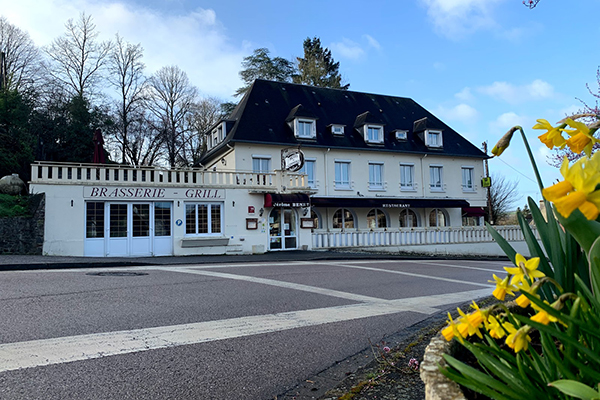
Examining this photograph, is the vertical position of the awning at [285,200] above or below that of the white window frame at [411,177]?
below

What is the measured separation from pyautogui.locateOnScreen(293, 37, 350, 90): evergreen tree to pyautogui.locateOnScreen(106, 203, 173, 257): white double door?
30130 mm

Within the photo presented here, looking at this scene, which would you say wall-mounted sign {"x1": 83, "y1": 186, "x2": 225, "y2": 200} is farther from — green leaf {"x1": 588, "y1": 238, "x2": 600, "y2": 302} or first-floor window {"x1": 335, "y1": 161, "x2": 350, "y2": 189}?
green leaf {"x1": 588, "y1": 238, "x2": 600, "y2": 302}

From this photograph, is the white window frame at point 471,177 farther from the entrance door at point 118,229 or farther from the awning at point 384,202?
the entrance door at point 118,229

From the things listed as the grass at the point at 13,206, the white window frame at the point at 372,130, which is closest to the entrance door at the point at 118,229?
the grass at the point at 13,206

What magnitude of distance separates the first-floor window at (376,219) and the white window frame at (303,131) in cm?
662

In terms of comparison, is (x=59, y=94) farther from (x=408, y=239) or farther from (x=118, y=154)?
(x=408, y=239)

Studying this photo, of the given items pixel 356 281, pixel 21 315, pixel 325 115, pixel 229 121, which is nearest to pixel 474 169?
pixel 325 115

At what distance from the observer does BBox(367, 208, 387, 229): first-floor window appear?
29.8 m

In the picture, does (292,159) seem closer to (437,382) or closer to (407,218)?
(407,218)

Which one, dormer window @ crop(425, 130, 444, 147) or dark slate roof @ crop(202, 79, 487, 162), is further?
dormer window @ crop(425, 130, 444, 147)

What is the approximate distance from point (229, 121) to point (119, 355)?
24897 mm

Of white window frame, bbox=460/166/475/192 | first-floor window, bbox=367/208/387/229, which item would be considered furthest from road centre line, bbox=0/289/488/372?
white window frame, bbox=460/166/475/192

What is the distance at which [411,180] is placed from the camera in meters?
30.8

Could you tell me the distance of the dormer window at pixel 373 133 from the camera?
2991 centimetres
